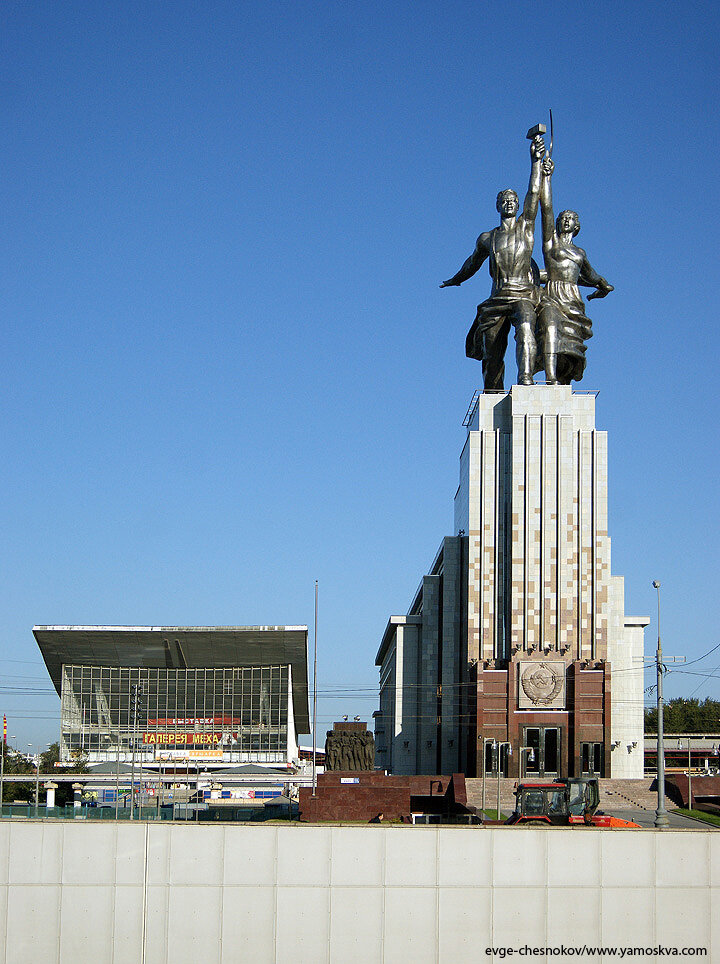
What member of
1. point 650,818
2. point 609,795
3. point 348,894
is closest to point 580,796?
point 650,818

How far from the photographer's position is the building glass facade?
12250cm

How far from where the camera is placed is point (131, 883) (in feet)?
117

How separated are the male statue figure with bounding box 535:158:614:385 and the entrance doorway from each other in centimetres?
2478

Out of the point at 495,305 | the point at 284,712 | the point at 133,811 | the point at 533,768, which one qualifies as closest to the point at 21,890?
the point at 133,811

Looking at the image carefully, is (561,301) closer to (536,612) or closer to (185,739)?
(536,612)

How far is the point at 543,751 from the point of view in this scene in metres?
80.6

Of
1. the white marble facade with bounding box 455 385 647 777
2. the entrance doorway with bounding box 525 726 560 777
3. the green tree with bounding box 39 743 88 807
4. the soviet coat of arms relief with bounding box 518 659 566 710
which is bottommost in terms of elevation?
the green tree with bounding box 39 743 88 807

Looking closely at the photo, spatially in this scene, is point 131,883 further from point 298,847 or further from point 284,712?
point 284,712

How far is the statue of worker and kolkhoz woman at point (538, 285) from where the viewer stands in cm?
9012

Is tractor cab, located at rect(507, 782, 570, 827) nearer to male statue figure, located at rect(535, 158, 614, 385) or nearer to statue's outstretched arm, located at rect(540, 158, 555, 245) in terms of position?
male statue figure, located at rect(535, 158, 614, 385)

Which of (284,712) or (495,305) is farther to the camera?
(284,712)

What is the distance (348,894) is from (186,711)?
299ft

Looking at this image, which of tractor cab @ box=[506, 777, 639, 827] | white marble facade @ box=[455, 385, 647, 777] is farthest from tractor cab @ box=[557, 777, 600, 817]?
white marble facade @ box=[455, 385, 647, 777]

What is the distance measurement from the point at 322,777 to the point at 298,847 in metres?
34.1
